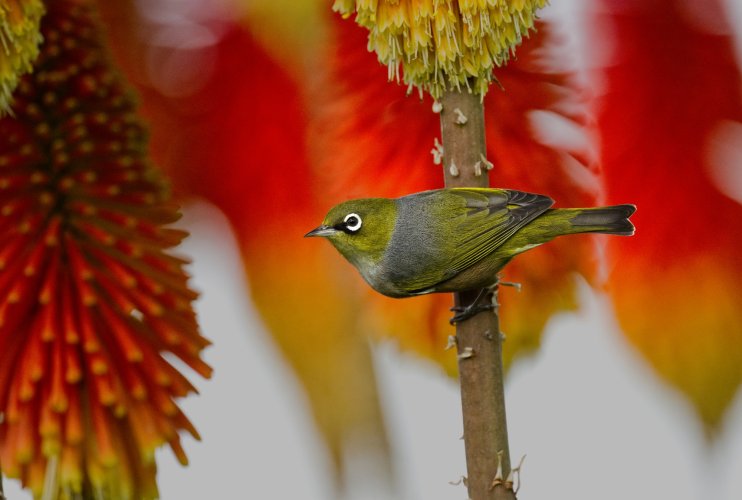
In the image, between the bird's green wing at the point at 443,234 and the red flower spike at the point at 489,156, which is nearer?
the bird's green wing at the point at 443,234

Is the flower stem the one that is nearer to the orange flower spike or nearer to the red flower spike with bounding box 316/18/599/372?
the red flower spike with bounding box 316/18/599/372

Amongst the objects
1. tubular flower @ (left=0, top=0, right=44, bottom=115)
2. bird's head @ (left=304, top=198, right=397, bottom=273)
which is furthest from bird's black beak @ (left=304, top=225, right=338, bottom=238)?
tubular flower @ (left=0, top=0, right=44, bottom=115)

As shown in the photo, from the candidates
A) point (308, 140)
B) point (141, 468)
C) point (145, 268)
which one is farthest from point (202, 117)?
point (141, 468)

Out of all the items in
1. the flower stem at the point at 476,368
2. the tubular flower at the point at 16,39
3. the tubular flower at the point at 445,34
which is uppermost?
the tubular flower at the point at 16,39

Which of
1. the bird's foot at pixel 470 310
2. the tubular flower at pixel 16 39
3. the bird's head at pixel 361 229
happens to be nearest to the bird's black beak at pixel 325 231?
the bird's head at pixel 361 229

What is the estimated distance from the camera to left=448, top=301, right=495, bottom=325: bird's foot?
60 cm

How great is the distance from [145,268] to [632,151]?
0.38 m

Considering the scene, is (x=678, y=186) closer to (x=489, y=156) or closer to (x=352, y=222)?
(x=489, y=156)

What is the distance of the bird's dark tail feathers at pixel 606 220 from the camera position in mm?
563

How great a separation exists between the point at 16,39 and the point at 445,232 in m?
0.29

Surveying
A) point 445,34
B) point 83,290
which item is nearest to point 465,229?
point 445,34

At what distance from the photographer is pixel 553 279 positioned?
0.72 meters

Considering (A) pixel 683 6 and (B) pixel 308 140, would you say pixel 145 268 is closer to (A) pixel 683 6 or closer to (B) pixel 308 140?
(B) pixel 308 140

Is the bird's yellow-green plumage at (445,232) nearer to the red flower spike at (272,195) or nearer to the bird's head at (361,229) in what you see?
the bird's head at (361,229)
